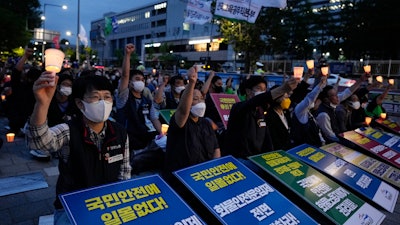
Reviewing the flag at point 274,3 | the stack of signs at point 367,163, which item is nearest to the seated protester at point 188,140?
the stack of signs at point 367,163

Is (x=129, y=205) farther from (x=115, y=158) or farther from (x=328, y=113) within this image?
(x=328, y=113)

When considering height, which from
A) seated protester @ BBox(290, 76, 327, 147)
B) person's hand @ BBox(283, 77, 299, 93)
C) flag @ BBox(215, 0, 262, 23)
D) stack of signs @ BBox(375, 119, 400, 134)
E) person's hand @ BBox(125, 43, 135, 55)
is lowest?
stack of signs @ BBox(375, 119, 400, 134)

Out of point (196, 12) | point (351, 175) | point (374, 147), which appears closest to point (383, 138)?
point (374, 147)

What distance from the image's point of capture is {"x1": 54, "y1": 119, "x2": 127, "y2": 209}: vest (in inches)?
93.5

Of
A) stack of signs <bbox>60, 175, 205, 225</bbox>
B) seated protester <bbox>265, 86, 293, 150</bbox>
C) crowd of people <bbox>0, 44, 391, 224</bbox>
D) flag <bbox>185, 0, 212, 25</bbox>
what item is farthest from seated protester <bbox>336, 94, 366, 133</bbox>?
flag <bbox>185, 0, 212, 25</bbox>

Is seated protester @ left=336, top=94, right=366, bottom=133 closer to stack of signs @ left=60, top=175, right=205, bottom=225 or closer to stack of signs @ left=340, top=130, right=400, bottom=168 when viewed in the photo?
stack of signs @ left=340, top=130, right=400, bottom=168

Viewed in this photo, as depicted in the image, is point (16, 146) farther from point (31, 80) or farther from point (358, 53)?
point (358, 53)

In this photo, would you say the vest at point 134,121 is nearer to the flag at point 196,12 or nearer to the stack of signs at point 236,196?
the stack of signs at point 236,196

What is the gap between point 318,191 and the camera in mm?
3643

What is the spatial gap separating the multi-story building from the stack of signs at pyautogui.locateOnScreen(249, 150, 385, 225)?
52368 mm

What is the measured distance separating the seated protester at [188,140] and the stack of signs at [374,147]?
3.49 metres

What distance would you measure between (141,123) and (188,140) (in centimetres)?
196

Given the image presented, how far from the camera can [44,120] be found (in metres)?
2.10

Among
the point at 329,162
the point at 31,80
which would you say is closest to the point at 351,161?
the point at 329,162
